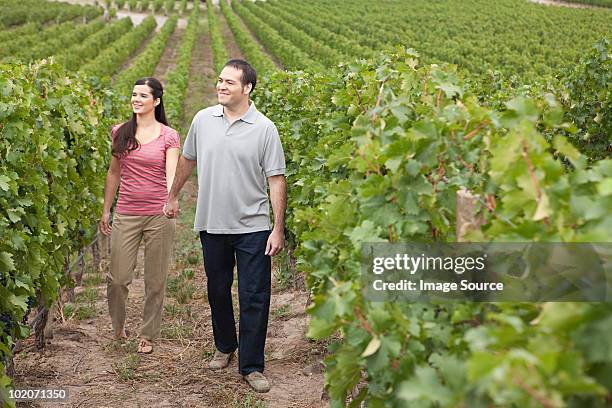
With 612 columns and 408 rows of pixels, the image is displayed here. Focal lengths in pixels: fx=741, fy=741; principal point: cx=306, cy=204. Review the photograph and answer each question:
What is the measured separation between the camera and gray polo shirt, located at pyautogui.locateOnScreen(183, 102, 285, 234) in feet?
14.2

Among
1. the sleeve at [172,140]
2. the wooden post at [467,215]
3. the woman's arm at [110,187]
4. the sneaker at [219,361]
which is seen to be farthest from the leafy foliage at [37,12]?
the wooden post at [467,215]

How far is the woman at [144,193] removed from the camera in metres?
4.96

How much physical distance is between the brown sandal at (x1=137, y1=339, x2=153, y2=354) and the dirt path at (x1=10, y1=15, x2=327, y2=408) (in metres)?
0.04

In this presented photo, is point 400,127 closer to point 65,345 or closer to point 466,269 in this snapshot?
point 466,269

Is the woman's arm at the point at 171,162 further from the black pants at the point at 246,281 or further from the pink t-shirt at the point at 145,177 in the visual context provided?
the black pants at the point at 246,281

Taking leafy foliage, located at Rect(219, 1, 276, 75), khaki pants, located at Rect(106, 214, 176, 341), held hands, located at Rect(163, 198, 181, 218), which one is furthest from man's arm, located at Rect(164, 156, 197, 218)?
leafy foliage, located at Rect(219, 1, 276, 75)

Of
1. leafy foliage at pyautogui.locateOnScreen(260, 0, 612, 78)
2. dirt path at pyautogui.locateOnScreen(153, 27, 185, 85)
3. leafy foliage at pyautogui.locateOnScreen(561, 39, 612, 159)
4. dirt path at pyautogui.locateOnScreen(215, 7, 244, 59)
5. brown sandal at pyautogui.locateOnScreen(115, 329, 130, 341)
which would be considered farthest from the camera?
dirt path at pyautogui.locateOnScreen(215, 7, 244, 59)

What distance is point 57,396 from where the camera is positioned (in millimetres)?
4383

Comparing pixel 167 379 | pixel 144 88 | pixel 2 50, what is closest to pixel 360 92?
pixel 144 88

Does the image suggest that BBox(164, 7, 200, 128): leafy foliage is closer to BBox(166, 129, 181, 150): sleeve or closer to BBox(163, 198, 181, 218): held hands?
BBox(166, 129, 181, 150): sleeve

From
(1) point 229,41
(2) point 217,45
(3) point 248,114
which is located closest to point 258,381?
(3) point 248,114

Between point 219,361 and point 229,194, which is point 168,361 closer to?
point 219,361

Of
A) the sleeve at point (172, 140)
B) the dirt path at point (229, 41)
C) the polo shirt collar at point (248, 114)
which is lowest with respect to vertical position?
the dirt path at point (229, 41)

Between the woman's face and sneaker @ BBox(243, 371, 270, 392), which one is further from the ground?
the woman's face
